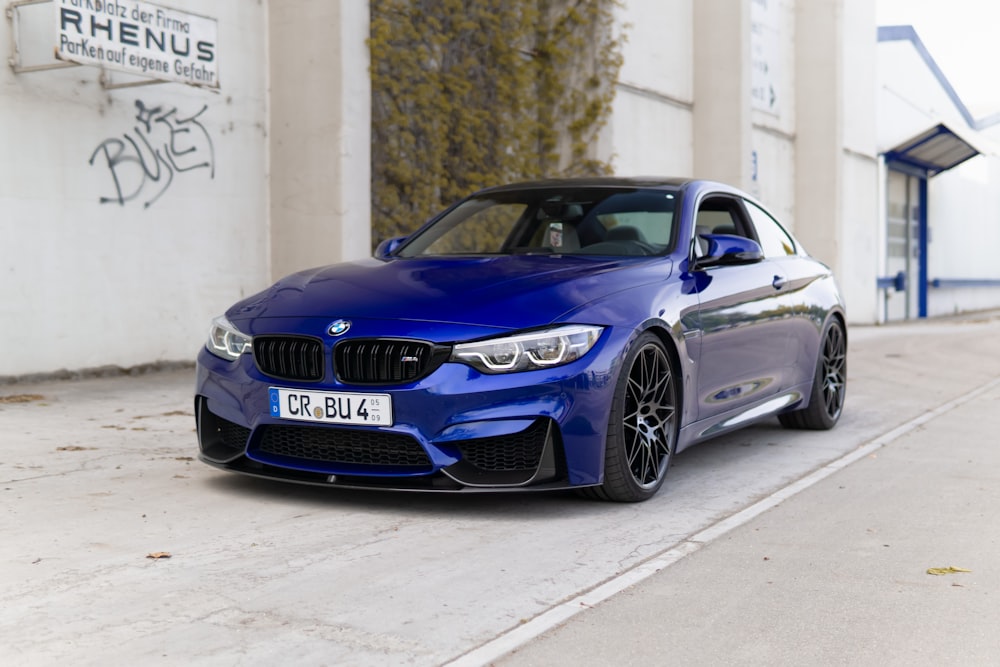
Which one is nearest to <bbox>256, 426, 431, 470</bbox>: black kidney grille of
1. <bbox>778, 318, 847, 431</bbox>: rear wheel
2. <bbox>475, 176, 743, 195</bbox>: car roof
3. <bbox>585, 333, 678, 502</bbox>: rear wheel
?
<bbox>585, 333, 678, 502</bbox>: rear wheel

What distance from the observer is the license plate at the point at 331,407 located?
190 inches

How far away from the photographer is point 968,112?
40312 mm

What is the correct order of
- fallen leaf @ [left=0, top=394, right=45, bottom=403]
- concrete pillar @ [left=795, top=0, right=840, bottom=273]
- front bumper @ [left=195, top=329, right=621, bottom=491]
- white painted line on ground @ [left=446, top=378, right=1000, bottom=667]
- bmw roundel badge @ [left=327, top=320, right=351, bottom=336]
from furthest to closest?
concrete pillar @ [left=795, top=0, right=840, bottom=273], fallen leaf @ [left=0, top=394, right=45, bottom=403], bmw roundel badge @ [left=327, top=320, right=351, bottom=336], front bumper @ [left=195, top=329, right=621, bottom=491], white painted line on ground @ [left=446, top=378, right=1000, bottom=667]

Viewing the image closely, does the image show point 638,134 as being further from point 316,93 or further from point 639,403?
point 639,403

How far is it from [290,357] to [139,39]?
5479 mm

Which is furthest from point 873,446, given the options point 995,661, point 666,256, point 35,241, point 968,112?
point 968,112

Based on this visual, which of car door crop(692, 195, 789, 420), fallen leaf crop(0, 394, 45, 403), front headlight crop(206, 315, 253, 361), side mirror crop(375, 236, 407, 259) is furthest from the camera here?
fallen leaf crop(0, 394, 45, 403)

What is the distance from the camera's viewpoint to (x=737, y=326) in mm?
6344

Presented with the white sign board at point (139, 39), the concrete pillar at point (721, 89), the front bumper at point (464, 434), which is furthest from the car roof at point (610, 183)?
the concrete pillar at point (721, 89)

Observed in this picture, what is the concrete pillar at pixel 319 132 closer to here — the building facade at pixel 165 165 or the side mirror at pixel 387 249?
the building facade at pixel 165 165

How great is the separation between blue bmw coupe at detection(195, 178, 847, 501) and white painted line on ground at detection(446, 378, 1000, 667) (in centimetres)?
47

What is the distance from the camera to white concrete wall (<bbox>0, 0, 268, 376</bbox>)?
978cm

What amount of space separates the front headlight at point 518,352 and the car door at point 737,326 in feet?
3.97

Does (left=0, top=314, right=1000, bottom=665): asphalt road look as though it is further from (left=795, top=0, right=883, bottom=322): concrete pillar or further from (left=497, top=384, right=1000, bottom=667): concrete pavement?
(left=795, top=0, right=883, bottom=322): concrete pillar
